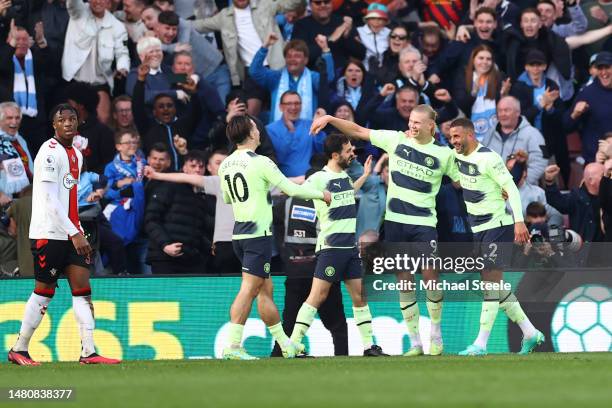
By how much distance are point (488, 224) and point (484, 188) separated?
398mm

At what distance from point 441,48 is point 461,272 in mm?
5886

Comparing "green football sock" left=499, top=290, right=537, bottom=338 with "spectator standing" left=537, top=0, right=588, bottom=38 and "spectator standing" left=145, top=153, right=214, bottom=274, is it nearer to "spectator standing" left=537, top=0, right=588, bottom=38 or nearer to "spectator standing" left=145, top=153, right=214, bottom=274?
"spectator standing" left=145, top=153, right=214, bottom=274

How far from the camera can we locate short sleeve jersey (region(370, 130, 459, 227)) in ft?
47.5

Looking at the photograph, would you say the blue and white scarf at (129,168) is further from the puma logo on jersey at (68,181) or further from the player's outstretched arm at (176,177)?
the puma logo on jersey at (68,181)

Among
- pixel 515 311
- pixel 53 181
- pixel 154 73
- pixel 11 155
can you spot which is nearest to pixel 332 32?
pixel 154 73

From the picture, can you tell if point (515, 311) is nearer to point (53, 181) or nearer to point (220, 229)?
point (220, 229)

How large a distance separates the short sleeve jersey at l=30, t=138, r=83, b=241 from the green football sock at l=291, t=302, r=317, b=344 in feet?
8.85

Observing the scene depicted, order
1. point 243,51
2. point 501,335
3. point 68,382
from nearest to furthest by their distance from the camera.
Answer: point 68,382, point 501,335, point 243,51

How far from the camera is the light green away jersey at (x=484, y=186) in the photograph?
14359mm

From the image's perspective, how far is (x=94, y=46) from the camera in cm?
1914

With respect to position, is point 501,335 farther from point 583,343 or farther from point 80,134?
point 80,134

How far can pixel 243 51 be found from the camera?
19984 mm

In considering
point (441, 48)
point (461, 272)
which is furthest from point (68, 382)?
point (441, 48)

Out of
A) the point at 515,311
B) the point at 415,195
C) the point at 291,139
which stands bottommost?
the point at 515,311
